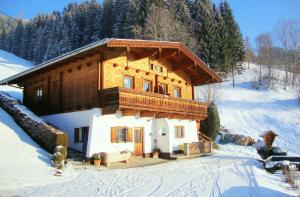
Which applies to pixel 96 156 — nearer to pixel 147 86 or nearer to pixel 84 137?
pixel 84 137

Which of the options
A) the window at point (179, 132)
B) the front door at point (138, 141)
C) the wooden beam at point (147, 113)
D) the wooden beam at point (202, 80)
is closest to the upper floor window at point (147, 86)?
the wooden beam at point (147, 113)

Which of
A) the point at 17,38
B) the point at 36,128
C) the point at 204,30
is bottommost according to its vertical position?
the point at 36,128

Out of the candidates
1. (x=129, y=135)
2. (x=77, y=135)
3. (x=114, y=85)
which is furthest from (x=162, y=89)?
(x=77, y=135)

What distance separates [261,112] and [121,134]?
26817 millimetres

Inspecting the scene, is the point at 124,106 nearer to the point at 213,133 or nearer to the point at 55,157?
the point at 55,157

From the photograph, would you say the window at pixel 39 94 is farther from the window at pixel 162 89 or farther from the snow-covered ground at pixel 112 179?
the window at pixel 162 89

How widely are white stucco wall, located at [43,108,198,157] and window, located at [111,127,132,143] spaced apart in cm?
20

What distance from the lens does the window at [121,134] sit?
19.8m

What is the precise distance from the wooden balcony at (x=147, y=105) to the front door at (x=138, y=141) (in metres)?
1.11

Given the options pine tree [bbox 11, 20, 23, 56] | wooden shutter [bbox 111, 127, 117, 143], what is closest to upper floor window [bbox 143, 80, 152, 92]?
wooden shutter [bbox 111, 127, 117, 143]

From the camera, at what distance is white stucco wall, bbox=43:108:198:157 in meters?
18.9

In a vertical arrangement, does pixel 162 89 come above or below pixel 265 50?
below

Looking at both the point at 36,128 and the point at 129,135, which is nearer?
the point at 36,128

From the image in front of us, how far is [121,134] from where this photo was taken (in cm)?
2056
